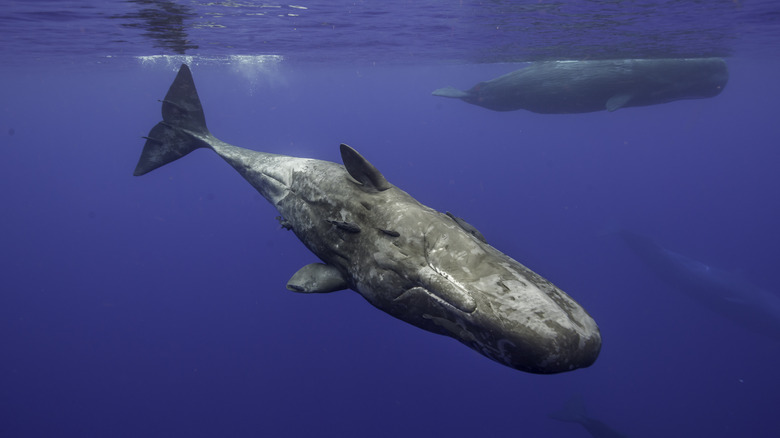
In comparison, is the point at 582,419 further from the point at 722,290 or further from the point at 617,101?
the point at 617,101

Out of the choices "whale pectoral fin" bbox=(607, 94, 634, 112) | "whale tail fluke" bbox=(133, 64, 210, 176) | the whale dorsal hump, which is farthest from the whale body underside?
"whale tail fluke" bbox=(133, 64, 210, 176)

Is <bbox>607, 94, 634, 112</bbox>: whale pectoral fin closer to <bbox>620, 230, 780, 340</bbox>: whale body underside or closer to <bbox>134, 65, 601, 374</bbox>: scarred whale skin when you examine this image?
<bbox>620, 230, 780, 340</bbox>: whale body underside

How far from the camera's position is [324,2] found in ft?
41.2

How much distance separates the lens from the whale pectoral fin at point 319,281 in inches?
200

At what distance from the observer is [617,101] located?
14727 millimetres

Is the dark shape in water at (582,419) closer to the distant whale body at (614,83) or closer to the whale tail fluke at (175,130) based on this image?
the distant whale body at (614,83)

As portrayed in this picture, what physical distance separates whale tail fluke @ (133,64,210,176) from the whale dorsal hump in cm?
568

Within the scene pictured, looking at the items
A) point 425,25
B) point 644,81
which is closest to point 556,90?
point 644,81

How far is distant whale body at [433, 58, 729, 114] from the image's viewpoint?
1478 centimetres

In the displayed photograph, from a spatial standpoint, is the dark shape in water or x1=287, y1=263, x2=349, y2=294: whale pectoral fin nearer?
Answer: x1=287, y1=263, x2=349, y2=294: whale pectoral fin

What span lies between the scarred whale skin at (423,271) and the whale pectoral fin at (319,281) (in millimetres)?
14

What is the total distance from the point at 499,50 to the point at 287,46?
38.6 feet

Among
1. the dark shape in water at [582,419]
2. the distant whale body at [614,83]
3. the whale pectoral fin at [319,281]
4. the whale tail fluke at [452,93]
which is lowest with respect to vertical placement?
the dark shape in water at [582,419]

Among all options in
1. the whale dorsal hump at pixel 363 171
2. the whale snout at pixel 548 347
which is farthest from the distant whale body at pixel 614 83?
the whale snout at pixel 548 347
